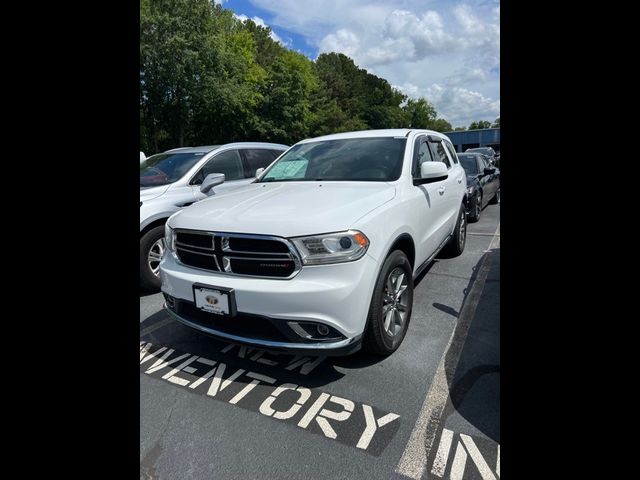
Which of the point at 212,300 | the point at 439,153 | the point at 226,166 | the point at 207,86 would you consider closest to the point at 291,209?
the point at 212,300

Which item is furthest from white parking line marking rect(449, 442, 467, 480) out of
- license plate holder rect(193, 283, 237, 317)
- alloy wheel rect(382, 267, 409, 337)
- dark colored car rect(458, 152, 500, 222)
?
dark colored car rect(458, 152, 500, 222)

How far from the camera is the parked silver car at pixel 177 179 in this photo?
4219mm

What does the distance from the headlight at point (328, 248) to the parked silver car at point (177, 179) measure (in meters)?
2.06

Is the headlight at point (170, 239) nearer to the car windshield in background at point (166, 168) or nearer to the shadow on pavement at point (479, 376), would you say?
the car windshield in background at point (166, 168)

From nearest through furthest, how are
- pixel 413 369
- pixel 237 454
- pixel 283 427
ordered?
1. pixel 237 454
2. pixel 283 427
3. pixel 413 369

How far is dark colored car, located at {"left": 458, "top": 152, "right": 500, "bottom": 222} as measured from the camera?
26.4ft

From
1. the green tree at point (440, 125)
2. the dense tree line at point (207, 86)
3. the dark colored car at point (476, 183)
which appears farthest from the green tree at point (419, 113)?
the dark colored car at point (476, 183)

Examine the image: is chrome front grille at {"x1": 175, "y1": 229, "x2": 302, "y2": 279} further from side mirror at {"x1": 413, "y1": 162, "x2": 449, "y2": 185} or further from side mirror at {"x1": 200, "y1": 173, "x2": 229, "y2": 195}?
side mirror at {"x1": 200, "y1": 173, "x2": 229, "y2": 195}

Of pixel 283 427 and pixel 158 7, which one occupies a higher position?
pixel 158 7

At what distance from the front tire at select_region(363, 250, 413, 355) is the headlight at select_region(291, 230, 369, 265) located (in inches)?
13.7
